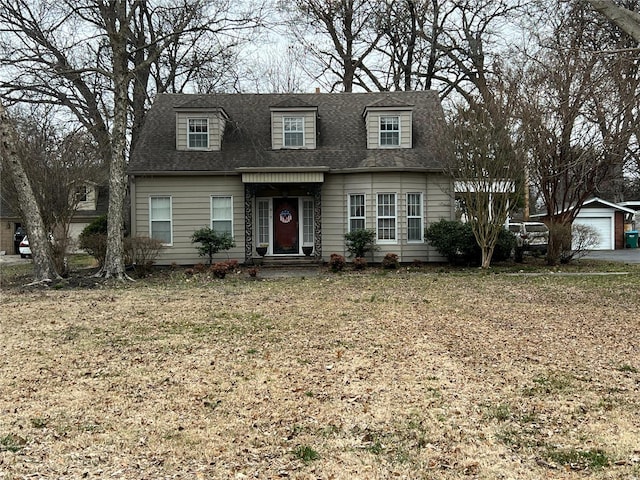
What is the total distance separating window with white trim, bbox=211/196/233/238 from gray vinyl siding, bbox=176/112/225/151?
5.82 feet

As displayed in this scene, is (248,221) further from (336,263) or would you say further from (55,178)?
(55,178)

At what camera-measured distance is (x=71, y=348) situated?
21.9 feet

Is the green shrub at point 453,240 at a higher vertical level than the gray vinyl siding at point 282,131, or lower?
lower

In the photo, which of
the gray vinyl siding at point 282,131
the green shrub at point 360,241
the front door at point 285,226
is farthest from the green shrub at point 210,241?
the green shrub at point 360,241

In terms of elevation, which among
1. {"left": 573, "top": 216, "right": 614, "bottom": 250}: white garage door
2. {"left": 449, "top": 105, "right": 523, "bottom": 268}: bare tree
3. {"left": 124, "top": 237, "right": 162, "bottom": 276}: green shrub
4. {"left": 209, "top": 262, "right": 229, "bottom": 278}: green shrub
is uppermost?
{"left": 449, "top": 105, "right": 523, "bottom": 268}: bare tree

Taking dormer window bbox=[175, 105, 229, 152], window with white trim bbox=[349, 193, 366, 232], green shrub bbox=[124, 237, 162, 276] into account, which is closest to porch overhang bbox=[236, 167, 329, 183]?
window with white trim bbox=[349, 193, 366, 232]

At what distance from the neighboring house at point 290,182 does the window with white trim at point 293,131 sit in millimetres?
33

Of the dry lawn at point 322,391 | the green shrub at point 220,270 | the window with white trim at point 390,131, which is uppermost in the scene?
the window with white trim at point 390,131

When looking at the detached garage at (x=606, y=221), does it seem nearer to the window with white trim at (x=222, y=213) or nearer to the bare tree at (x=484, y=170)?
the bare tree at (x=484, y=170)

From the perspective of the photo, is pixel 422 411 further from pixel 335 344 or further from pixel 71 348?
pixel 71 348

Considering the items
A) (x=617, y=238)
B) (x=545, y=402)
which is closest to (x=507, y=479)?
(x=545, y=402)

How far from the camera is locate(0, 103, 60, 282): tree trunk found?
1250cm

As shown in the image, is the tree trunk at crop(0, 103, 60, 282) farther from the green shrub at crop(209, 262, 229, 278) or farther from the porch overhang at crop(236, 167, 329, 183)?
the porch overhang at crop(236, 167, 329, 183)

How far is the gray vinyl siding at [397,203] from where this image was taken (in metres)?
16.9
